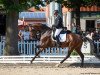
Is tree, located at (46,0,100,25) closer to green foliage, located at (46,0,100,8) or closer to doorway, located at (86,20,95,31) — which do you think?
green foliage, located at (46,0,100,8)

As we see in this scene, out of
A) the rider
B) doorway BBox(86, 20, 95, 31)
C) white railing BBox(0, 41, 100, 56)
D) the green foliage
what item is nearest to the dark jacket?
the rider

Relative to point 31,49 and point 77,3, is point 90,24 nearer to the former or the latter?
point 77,3

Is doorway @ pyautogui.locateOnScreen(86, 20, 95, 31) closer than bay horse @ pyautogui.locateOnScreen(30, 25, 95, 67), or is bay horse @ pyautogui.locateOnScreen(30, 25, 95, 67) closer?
bay horse @ pyautogui.locateOnScreen(30, 25, 95, 67)

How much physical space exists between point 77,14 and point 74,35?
47.7 ft

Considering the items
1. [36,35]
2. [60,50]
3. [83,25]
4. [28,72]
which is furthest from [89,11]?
[28,72]

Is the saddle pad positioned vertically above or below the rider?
below

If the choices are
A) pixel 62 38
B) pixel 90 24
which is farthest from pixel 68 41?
pixel 90 24

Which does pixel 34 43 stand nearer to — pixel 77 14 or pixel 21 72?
pixel 21 72

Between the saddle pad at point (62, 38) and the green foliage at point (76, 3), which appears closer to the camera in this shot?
the saddle pad at point (62, 38)

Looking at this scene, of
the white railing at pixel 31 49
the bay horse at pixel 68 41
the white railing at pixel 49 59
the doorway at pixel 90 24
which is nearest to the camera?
the bay horse at pixel 68 41

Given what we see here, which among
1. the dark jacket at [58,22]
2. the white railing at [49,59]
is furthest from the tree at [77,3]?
the dark jacket at [58,22]

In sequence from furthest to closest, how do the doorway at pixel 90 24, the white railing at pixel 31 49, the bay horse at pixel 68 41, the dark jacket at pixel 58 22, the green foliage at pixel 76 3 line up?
the doorway at pixel 90 24 < the green foliage at pixel 76 3 < the white railing at pixel 31 49 < the bay horse at pixel 68 41 < the dark jacket at pixel 58 22

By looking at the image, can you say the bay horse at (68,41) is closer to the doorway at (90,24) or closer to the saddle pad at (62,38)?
the saddle pad at (62,38)

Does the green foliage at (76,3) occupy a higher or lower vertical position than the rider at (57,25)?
higher
